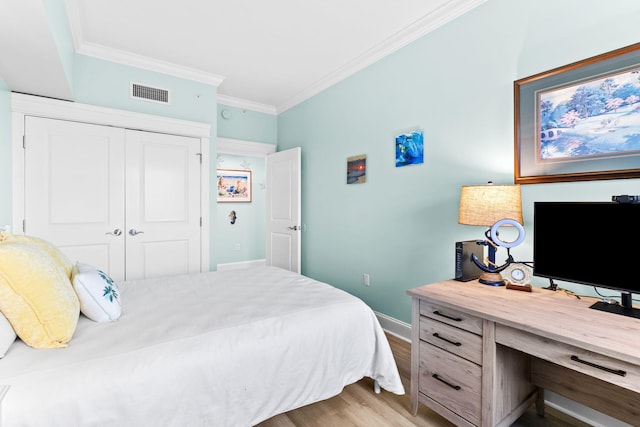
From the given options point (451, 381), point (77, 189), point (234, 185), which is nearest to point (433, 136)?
point (451, 381)

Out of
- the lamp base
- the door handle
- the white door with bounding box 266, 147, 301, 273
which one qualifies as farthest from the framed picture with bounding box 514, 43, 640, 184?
the door handle

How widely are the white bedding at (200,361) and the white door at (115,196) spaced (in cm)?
135

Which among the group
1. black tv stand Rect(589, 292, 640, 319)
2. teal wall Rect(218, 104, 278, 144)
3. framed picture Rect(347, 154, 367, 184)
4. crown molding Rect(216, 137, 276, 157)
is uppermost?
teal wall Rect(218, 104, 278, 144)

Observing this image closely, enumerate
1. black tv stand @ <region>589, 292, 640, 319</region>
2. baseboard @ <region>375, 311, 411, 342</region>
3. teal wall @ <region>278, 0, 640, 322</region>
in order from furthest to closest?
baseboard @ <region>375, 311, 411, 342</region>, teal wall @ <region>278, 0, 640, 322</region>, black tv stand @ <region>589, 292, 640, 319</region>

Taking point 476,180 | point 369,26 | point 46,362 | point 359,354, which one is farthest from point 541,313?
point 369,26

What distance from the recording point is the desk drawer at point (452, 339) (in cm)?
151

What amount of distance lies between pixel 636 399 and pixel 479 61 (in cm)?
216

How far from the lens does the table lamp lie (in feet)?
5.93

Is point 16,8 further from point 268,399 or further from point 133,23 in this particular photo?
point 268,399

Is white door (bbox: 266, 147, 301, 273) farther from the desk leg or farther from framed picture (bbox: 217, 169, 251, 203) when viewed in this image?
the desk leg

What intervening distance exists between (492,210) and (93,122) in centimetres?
357

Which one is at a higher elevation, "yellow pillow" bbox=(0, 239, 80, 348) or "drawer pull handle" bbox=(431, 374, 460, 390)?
"yellow pillow" bbox=(0, 239, 80, 348)

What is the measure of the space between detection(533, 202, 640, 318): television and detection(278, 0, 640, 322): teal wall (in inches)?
2.7

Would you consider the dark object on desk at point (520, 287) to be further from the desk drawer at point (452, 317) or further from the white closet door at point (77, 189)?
the white closet door at point (77, 189)
